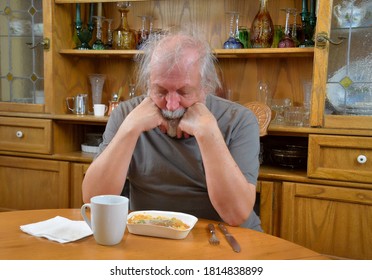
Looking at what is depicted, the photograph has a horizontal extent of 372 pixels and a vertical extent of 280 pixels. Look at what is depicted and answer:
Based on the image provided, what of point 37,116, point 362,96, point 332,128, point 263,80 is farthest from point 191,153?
point 37,116

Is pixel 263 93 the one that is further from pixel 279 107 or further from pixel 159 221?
pixel 159 221

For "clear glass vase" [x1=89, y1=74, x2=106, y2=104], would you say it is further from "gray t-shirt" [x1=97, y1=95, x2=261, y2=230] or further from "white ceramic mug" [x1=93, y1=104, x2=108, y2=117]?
"gray t-shirt" [x1=97, y1=95, x2=261, y2=230]

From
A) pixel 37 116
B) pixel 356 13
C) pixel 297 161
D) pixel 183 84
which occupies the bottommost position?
pixel 297 161

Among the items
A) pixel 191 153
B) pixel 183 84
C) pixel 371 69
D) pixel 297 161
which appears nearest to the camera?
pixel 183 84

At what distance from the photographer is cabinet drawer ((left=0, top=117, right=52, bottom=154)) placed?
266 cm

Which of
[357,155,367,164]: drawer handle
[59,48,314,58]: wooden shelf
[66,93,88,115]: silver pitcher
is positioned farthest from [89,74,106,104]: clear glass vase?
[357,155,367,164]: drawer handle

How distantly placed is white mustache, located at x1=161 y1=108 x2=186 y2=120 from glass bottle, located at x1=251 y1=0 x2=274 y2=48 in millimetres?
1123

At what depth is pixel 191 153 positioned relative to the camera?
1479mm

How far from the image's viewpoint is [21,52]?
9.18ft

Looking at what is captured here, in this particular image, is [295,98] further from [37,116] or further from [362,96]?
[37,116]

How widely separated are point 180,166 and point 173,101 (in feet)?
0.78

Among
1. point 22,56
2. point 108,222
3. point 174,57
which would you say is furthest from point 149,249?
point 22,56

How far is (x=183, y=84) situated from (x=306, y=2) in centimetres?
130

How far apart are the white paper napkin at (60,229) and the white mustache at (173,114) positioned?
472 millimetres
